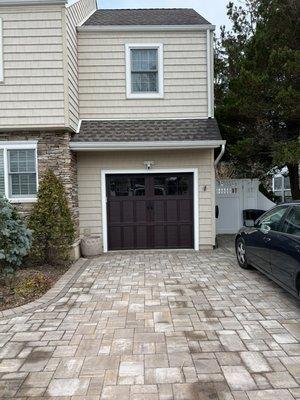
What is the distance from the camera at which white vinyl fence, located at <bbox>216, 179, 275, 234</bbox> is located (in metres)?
12.5

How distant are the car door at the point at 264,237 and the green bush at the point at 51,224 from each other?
3997 millimetres

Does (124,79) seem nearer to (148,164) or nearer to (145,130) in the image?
(145,130)

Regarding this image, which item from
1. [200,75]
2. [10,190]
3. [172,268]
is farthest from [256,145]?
[10,190]

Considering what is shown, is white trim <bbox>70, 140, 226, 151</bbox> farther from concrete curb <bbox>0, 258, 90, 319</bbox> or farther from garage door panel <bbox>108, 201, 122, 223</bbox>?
concrete curb <bbox>0, 258, 90, 319</bbox>

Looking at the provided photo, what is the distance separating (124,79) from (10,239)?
5.43 m

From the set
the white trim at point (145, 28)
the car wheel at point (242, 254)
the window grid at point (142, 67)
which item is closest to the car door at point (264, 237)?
the car wheel at point (242, 254)

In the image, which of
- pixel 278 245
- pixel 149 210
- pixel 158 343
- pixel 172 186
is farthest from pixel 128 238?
pixel 158 343

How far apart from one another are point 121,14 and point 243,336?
36.1 ft

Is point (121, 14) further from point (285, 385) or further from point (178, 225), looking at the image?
point (285, 385)

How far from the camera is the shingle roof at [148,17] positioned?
395 inches

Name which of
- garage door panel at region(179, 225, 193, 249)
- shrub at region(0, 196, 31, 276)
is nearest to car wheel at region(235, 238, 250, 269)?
garage door panel at region(179, 225, 193, 249)

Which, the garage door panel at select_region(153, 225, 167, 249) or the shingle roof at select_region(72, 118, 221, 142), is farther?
the garage door panel at select_region(153, 225, 167, 249)

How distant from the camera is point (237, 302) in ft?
17.8

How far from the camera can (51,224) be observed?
789 cm
